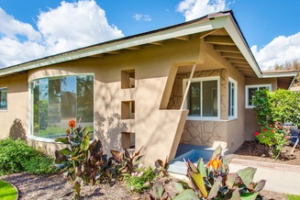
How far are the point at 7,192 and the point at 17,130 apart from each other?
5.71 meters

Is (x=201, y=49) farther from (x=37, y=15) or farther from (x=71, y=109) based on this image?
(x=37, y=15)

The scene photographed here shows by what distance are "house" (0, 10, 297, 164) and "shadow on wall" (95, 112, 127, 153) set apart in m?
0.03

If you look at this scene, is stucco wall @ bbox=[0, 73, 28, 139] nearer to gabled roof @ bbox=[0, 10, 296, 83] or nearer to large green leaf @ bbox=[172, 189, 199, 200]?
gabled roof @ bbox=[0, 10, 296, 83]

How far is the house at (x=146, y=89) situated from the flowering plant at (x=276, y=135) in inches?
46.8

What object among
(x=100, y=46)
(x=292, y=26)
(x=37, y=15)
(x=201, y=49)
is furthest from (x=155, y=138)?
(x=292, y=26)

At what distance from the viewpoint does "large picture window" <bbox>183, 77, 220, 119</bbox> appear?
7230 mm

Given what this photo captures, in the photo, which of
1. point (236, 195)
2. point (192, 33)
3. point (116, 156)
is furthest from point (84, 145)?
point (192, 33)

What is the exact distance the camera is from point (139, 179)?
4387 mm

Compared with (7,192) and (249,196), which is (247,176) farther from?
(7,192)

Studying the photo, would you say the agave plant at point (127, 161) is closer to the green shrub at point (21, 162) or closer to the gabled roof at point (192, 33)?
the green shrub at point (21, 162)

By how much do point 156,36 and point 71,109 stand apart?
4.33 m

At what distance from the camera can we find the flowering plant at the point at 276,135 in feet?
22.4

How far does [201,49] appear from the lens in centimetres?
452

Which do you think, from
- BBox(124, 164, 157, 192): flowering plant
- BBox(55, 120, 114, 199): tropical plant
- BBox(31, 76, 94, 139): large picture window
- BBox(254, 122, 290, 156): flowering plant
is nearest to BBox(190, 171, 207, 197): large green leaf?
BBox(124, 164, 157, 192): flowering plant
